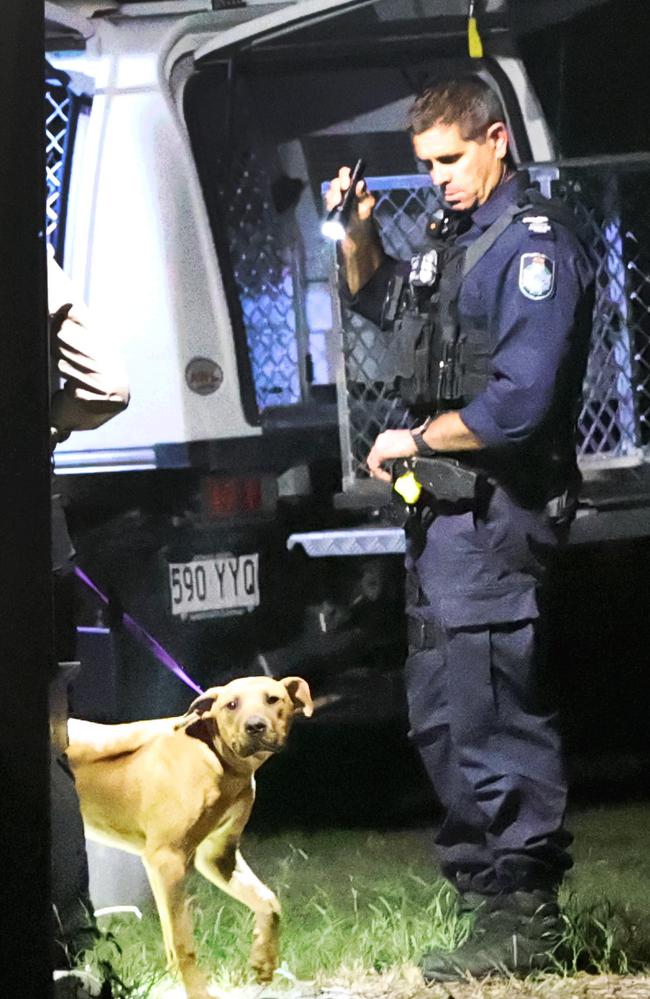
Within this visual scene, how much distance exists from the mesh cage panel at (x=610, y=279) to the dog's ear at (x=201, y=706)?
0.63 m

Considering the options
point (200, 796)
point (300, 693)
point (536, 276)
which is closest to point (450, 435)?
point (536, 276)

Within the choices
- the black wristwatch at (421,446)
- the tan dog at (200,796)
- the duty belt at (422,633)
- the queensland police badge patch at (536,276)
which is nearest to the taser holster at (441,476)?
the black wristwatch at (421,446)

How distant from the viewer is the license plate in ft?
7.38

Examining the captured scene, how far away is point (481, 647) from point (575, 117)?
100 centimetres

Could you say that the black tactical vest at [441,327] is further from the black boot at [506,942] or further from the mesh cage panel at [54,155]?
the black boot at [506,942]

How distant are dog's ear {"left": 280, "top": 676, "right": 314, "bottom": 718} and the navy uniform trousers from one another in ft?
0.64

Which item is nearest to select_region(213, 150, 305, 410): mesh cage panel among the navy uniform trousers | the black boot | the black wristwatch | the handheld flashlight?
the handheld flashlight

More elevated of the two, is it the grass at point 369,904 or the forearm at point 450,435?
the forearm at point 450,435

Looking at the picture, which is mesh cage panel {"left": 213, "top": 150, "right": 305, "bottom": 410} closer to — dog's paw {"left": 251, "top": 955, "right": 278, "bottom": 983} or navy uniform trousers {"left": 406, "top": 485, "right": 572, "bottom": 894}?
navy uniform trousers {"left": 406, "top": 485, "right": 572, "bottom": 894}

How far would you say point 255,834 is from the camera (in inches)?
89.4

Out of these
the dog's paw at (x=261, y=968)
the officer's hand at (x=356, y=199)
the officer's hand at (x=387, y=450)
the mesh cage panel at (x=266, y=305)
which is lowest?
the dog's paw at (x=261, y=968)

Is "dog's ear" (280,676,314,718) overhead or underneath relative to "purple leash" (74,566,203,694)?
underneath

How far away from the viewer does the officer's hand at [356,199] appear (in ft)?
7.26

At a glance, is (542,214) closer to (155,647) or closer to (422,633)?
(422,633)
